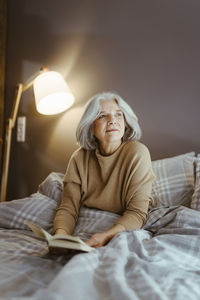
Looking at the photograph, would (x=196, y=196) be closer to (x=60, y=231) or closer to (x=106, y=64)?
(x=60, y=231)

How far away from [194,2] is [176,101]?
0.57 m

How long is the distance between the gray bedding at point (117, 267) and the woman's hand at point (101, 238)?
0.09m

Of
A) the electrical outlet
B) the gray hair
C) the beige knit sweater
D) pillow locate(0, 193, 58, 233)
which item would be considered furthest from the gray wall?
pillow locate(0, 193, 58, 233)

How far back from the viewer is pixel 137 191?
47.8 inches

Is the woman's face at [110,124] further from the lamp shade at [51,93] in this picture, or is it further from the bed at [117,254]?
the lamp shade at [51,93]

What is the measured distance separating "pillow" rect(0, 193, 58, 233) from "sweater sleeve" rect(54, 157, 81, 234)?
78mm

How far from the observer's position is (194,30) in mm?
1603

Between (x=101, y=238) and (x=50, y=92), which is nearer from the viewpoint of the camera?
(x=101, y=238)

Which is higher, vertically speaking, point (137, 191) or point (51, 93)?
point (51, 93)

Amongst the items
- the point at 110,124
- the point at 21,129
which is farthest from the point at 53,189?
the point at 21,129

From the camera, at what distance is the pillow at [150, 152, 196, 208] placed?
1.33 meters

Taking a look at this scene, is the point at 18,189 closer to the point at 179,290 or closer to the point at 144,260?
the point at 144,260

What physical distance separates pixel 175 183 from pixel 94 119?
50 centimetres

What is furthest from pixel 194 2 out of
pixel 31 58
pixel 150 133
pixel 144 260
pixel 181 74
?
pixel 144 260
